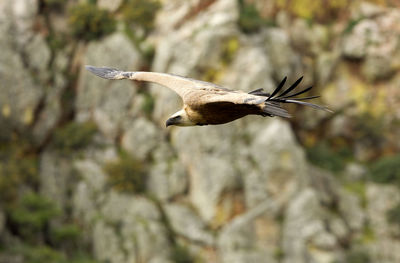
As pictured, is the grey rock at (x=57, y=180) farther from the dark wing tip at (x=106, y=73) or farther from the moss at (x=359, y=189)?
the dark wing tip at (x=106, y=73)

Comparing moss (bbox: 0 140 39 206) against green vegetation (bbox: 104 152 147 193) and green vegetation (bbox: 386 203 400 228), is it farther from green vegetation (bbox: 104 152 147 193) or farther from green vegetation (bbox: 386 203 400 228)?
green vegetation (bbox: 386 203 400 228)

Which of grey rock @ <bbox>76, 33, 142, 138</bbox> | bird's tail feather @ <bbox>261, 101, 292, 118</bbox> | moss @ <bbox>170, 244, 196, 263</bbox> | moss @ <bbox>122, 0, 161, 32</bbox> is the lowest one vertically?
moss @ <bbox>170, 244, 196, 263</bbox>

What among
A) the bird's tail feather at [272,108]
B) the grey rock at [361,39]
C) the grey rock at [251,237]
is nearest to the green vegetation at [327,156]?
the grey rock at [361,39]

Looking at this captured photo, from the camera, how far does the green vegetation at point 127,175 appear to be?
34875mm

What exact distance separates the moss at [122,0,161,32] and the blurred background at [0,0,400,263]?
0.31 feet

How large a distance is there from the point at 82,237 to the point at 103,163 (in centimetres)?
442

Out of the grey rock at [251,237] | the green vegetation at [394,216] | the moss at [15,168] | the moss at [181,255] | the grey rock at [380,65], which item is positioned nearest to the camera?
the grey rock at [251,237]

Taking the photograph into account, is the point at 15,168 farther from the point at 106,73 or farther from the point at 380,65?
the point at 106,73

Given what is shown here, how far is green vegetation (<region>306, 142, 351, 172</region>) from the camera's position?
37.7 m

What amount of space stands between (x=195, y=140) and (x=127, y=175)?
14.2 ft

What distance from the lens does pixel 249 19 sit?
37406 mm

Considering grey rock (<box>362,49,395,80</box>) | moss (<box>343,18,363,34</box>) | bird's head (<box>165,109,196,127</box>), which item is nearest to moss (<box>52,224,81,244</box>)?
grey rock (<box>362,49,395,80</box>)

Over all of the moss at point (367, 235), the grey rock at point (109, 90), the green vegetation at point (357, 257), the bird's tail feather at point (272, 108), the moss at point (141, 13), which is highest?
the moss at point (141, 13)

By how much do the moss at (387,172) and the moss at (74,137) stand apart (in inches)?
655
